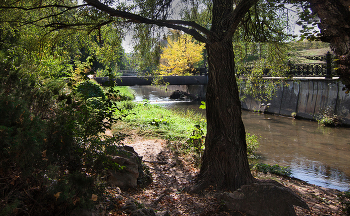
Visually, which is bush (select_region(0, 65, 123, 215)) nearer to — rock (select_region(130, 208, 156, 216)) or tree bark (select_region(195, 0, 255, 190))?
rock (select_region(130, 208, 156, 216))

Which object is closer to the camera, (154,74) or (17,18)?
(17,18)

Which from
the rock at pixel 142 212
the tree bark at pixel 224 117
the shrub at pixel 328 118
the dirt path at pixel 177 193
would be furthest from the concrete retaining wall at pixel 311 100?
the rock at pixel 142 212

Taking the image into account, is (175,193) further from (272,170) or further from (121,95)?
(121,95)

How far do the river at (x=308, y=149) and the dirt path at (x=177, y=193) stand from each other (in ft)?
4.98

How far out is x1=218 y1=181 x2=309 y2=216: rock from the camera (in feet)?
13.4

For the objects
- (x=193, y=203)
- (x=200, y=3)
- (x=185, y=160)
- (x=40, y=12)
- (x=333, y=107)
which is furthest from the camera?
(x=333, y=107)

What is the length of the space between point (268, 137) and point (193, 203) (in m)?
9.44

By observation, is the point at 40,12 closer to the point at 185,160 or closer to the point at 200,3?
the point at 200,3

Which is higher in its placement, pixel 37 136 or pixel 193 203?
pixel 37 136

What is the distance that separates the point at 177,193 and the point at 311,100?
1577 cm

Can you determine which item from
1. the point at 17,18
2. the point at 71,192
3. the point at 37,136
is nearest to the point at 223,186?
the point at 71,192

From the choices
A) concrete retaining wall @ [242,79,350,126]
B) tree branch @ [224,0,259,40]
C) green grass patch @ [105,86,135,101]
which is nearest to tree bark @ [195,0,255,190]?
tree branch @ [224,0,259,40]

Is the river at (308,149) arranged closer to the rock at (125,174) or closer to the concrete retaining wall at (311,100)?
the concrete retaining wall at (311,100)

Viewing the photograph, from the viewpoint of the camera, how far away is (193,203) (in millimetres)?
4508
